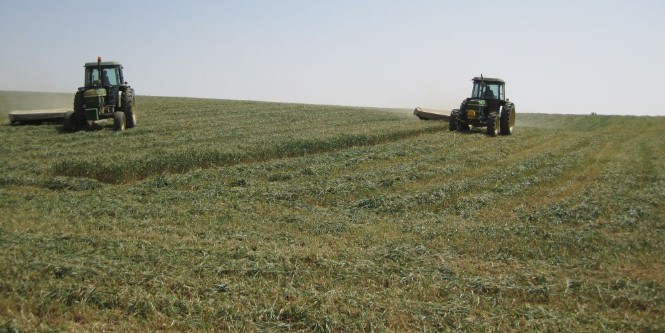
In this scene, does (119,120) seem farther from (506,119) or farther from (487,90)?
(506,119)

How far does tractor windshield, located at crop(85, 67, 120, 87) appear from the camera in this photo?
69.9ft

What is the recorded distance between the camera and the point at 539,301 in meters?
6.14

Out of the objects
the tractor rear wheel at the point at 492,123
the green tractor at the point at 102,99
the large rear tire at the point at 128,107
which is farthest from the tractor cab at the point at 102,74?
the tractor rear wheel at the point at 492,123

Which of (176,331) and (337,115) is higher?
(337,115)

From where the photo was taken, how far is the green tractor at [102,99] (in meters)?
20.5

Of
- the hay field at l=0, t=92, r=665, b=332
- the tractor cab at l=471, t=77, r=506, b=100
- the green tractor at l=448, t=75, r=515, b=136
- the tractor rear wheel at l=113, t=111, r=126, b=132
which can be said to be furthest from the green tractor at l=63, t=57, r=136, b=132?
the tractor cab at l=471, t=77, r=506, b=100

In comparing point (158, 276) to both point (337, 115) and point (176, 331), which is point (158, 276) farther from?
point (337, 115)

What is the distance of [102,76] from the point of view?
70.2 ft

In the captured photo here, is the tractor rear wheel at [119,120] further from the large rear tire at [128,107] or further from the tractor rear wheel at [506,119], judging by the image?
the tractor rear wheel at [506,119]

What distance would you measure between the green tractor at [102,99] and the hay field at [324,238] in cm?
243

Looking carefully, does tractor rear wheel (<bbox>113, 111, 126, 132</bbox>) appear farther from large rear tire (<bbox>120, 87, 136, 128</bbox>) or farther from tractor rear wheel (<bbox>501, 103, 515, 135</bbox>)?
tractor rear wheel (<bbox>501, 103, 515, 135</bbox>)

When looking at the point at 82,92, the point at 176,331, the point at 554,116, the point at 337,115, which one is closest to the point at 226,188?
the point at 176,331

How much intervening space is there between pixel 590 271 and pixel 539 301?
1.39 metres

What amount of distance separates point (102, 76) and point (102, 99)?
107 cm
